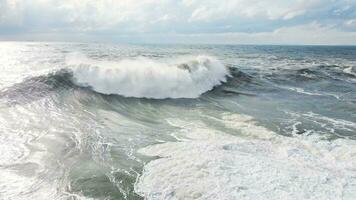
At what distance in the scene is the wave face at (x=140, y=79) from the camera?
19391 mm

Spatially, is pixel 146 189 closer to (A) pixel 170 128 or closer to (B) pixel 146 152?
(B) pixel 146 152

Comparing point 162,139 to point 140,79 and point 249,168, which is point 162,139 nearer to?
point 249,168

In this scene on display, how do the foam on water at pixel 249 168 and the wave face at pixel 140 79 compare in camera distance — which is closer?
the foam on water at pixel 249 168

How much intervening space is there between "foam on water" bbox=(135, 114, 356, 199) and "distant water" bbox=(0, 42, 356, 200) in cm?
3

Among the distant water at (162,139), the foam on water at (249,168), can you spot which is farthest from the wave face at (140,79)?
the foam on water at (249,168)

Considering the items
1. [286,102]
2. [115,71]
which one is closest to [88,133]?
[115,71]

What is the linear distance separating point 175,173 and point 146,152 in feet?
5.83

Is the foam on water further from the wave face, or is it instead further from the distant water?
the wave face

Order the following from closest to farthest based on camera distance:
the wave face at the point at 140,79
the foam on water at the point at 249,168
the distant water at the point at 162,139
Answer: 1. the foam on water at the point at 249,168
2. the distant water at the point at 162,139
3. the wave face at the point at 140,79

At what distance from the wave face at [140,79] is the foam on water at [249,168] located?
341 inches

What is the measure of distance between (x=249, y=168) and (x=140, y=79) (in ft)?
43.1

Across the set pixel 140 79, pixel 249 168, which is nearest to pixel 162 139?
pixel 249 168

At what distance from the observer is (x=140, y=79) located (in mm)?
20484

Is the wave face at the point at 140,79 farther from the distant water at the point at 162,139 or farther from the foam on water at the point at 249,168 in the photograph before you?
the foam on water at the point at 249,168
